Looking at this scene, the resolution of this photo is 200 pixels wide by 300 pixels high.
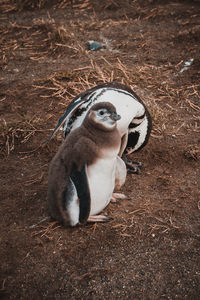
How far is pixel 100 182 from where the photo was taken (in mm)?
2371

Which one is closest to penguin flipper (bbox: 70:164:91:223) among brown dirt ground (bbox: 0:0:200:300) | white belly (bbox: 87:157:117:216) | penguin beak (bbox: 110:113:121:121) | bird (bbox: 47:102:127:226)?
bird (bbox: 47:102:127:226)

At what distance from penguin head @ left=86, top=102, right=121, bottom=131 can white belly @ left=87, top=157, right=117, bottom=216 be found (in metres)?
0.25

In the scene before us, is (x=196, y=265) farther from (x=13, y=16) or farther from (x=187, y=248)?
(x=13, y=16)

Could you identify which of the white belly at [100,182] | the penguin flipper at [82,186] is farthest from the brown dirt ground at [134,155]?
the penguin flipper at [82,186]

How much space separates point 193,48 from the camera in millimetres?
5086

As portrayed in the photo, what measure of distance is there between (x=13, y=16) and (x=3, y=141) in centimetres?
387

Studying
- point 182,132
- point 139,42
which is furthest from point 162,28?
point 182,132

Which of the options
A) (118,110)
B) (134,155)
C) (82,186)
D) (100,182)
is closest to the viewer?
(82,186)

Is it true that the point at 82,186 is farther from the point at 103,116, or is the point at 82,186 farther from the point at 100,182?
the point at 103,116

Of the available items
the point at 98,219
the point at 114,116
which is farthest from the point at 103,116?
the point at 98,219

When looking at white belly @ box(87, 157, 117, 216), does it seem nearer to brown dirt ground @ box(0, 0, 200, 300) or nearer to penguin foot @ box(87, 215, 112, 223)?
penguin foot @ box(87, 215, 112, 223)

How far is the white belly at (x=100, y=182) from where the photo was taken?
2314 mm

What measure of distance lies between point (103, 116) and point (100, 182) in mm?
477

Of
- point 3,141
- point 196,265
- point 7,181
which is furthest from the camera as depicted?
point 3,141
